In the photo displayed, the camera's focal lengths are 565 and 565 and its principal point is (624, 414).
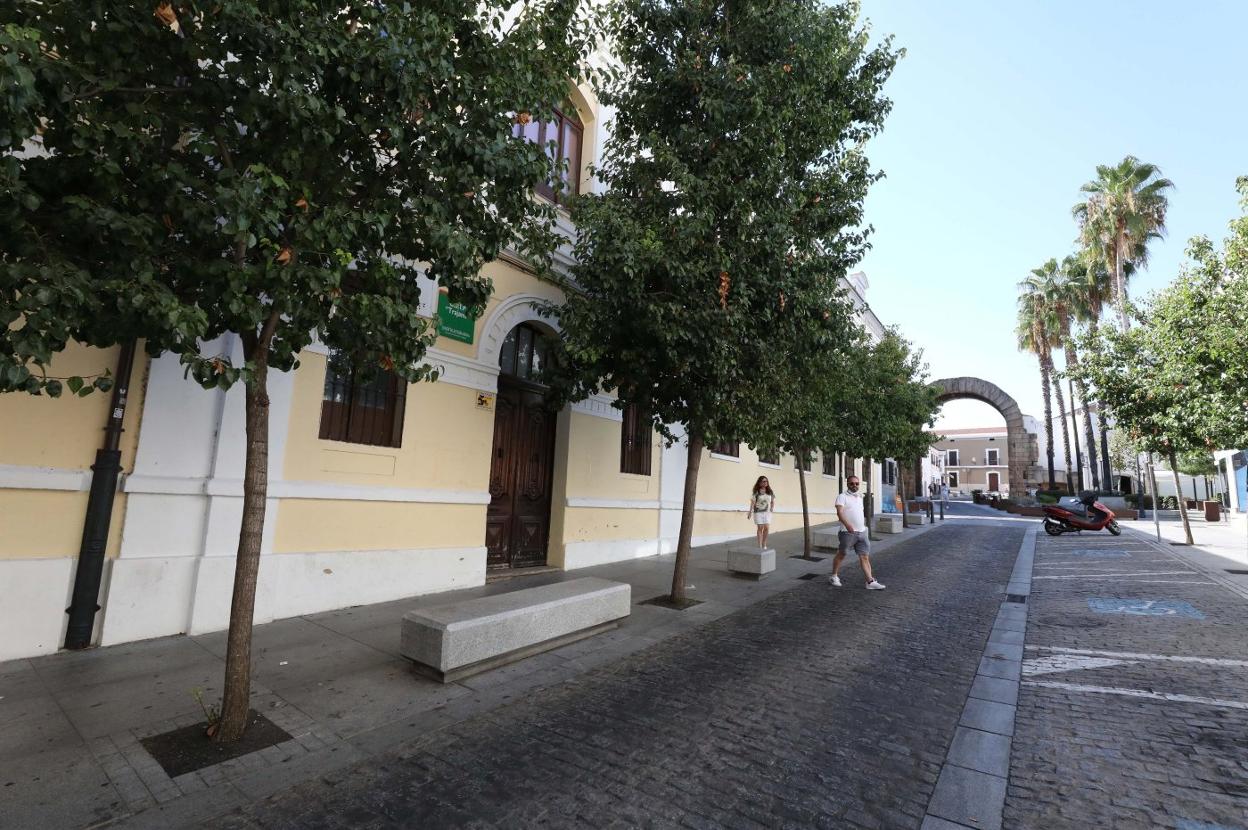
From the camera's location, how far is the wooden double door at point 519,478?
29.1 ft

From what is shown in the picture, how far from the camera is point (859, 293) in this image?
2816 cm

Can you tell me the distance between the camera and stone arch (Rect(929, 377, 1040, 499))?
1400 inches

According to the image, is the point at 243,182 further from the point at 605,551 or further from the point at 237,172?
the point at 605,551

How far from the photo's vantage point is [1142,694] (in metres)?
4.54

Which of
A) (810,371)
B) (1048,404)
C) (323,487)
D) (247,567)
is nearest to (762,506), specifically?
(810,371)

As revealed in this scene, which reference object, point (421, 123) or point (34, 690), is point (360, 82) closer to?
point (421, 123)

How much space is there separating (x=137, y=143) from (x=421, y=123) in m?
1.54

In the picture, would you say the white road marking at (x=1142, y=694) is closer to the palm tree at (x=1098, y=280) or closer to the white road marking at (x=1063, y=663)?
the white road marking at (x=1063, y=663)

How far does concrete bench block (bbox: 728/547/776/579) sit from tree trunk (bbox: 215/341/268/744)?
7.69m

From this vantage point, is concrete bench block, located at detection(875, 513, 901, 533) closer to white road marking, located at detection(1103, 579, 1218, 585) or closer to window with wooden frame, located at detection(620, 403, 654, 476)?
white road marking, located at detection(1103, 579, 1218, 585)

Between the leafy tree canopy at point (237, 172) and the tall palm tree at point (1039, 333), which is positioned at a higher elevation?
the tall palm tree at point (1039, 333)

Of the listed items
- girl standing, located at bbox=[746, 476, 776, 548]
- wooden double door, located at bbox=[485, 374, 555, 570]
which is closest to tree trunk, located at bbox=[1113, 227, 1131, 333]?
girl standing, located at bbox=[746, 476, 776, 548]

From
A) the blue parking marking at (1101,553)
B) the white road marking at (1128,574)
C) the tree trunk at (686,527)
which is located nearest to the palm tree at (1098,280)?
the blue parking marking at (1101,553)

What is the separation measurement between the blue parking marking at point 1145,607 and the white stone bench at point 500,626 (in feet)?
23.0
